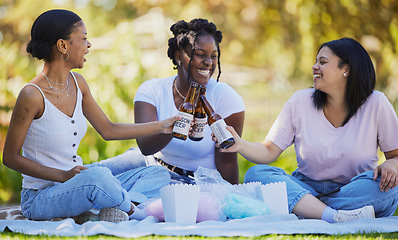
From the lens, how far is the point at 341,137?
156 inches

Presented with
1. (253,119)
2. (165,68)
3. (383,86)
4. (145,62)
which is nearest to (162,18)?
(145,62)

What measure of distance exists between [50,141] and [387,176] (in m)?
2.25

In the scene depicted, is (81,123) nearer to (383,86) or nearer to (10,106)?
(10,106)

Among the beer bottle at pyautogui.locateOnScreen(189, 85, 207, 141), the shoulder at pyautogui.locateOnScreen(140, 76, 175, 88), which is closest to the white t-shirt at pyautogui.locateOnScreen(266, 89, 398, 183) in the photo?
the beer bottle at pyautogui.locateOnScreen(189, 85, 207, 141)

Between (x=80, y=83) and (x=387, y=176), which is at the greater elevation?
(x=80, y=83)

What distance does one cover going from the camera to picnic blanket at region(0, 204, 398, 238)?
297 centimetres

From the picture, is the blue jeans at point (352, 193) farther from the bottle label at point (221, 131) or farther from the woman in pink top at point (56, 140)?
the woman in pink top at point (56, 140)

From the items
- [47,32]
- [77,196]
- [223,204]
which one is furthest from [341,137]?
[47,32]

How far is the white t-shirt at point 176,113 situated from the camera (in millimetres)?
4266

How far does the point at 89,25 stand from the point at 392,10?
546cm

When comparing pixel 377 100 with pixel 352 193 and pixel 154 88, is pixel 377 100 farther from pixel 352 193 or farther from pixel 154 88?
pixel 154 88

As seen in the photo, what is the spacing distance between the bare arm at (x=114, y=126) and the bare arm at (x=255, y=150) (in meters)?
0.50

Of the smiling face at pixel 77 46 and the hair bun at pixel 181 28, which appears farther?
the hair bun at pixel 181 28

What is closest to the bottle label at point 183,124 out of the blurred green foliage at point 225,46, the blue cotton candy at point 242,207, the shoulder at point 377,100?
the blue cotton candy at point 242,207
